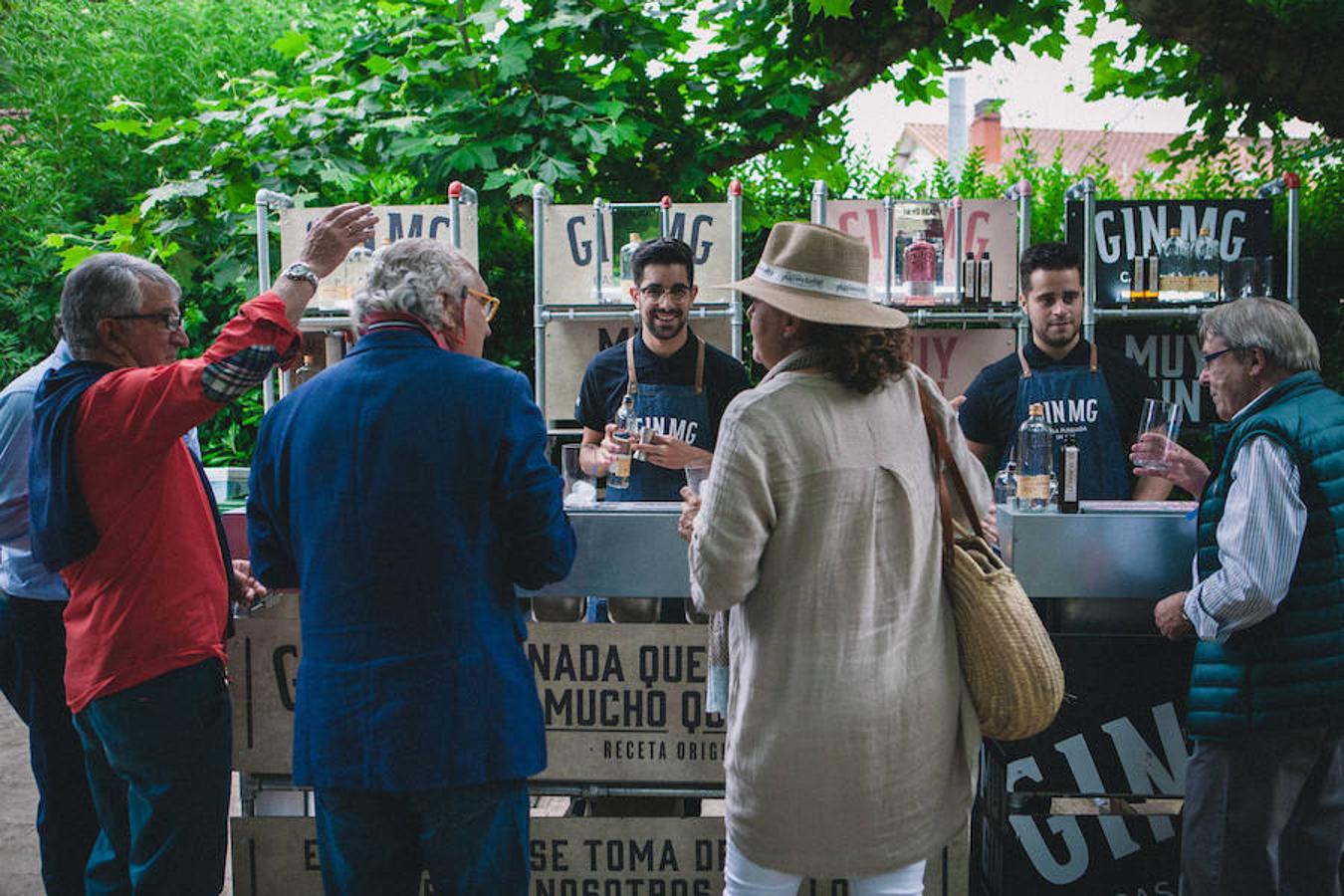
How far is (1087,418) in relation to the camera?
392 centimetres

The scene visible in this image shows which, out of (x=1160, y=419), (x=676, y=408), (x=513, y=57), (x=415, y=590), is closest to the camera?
(x=415, y=590)

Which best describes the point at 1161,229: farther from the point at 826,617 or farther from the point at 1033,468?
the point at 826,617

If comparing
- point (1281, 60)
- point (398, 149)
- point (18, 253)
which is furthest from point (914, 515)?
point (18, 253)

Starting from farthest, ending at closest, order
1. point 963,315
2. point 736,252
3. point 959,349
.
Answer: point 959,349 → point 736,252 → point 963,315

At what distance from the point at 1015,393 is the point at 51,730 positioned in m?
3.20

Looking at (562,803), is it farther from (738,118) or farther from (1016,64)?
(1016,64)

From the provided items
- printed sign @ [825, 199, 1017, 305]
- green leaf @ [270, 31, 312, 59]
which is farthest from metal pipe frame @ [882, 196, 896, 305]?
green leaf @ [270, 31, 312, 59]

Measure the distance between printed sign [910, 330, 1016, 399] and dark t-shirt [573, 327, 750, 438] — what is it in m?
1.43

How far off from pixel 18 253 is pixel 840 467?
8019 millimetres

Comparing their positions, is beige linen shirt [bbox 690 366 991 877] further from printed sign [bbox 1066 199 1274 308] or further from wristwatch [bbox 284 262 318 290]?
printed sign [bbox 1066 199 1274 308]

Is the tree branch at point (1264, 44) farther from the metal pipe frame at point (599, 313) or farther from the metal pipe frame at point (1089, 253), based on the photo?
the metal pipe frame at point (599, 313)

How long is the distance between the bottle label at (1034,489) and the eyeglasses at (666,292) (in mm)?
1401

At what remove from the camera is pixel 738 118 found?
597 cm

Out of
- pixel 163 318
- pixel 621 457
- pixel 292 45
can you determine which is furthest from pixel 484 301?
pixel 292 45
